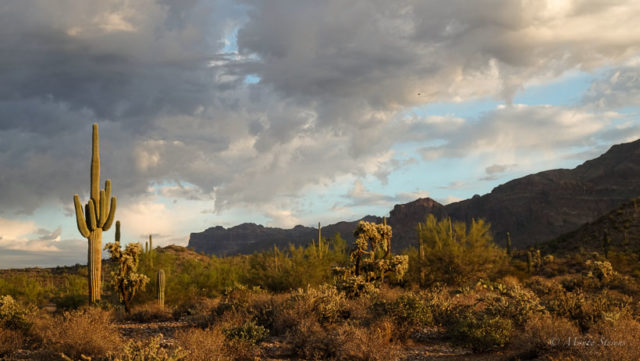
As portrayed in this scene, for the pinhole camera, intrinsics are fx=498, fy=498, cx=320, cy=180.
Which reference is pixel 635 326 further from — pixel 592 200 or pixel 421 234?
pixel 592 200

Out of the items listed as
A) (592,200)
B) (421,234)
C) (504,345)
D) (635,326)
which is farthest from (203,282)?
(592,200)

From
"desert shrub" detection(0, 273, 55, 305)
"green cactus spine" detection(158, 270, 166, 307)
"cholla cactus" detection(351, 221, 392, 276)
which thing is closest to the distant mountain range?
"desert shrub" detection(0, 273, 55, 305)

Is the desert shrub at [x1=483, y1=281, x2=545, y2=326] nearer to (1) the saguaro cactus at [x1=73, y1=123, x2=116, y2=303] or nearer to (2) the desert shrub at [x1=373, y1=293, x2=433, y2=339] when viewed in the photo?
(2) the desert shrub at [x1=373, y1=293, x2=433, y2=339]

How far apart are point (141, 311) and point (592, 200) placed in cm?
10693

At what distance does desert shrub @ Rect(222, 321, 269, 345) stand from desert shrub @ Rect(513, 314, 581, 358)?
572 cm

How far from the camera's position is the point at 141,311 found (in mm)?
19000

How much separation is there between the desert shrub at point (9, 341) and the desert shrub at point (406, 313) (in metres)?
8.86

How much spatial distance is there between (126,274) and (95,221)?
2.58 meters

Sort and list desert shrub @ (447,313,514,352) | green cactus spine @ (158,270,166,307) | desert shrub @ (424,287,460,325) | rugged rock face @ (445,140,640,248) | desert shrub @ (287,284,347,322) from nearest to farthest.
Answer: desert shrub @ (447,313,514,352), desert shrub @ (287,284,347,322), desert shrub @ (424,287,460,325), green cactus spine @ (158,270,166,307), rugged rock face @ (445,140,640,248)

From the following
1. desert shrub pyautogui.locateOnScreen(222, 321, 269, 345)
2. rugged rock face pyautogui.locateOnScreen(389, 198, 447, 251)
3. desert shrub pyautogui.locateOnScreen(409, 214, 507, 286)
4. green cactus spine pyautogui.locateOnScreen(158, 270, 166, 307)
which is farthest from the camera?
rugged rock face pyautogui.locateOnScreen(389, 198, 447, 251)

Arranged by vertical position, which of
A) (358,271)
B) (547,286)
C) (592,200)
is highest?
(592,200)

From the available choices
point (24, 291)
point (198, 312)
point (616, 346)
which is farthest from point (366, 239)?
point (24, 291)

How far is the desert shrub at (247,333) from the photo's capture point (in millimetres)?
11477

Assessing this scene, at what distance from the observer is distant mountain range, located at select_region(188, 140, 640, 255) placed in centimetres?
10006
